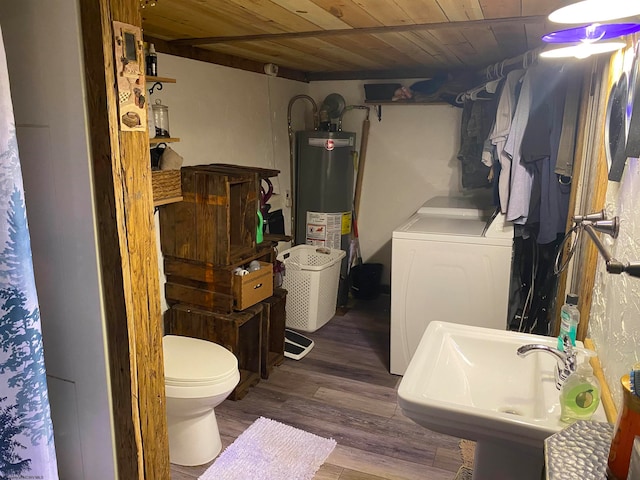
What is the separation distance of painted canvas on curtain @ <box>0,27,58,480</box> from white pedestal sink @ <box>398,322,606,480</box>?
3.10 ft

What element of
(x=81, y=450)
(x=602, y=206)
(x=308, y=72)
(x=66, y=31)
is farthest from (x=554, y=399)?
(x=308, y=72)

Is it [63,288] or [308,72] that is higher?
[308,72]

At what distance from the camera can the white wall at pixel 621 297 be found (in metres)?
1.12

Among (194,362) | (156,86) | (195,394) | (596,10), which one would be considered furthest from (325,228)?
(596,10)

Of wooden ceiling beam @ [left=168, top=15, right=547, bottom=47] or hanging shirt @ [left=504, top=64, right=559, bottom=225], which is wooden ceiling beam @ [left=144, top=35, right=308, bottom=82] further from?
hanging shirt @ [left=504, top=64, right=559, bottom=225]

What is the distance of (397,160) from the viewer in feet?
13.5

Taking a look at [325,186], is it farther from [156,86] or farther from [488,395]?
[488,395]

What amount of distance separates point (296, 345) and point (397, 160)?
179 centimetres

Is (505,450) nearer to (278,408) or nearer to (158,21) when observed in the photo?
(278,408)

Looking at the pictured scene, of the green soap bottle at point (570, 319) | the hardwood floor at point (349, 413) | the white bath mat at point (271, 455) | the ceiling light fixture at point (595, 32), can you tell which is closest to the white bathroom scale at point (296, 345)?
the hardwood floor at point (349, 413)

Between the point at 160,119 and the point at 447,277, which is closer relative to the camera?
the point at 160,119

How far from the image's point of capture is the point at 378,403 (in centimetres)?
268

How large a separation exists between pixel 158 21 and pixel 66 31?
107 centimetres

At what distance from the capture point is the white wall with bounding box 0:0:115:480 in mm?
1224
